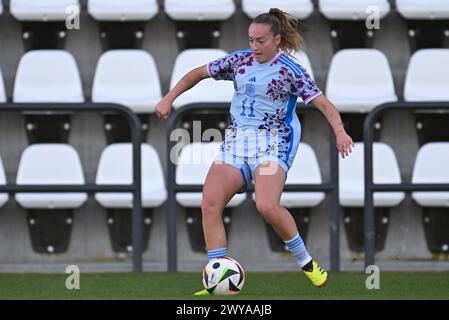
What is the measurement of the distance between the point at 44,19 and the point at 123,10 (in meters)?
0.57

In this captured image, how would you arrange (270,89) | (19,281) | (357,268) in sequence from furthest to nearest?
(357,268) < (19,281) < (270,89)

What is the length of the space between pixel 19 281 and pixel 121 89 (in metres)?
1.97

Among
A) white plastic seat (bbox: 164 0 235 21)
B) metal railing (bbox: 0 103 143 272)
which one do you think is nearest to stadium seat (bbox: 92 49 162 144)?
white plastic seat (bbox: 164 0 235 21)

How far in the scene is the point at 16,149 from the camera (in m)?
8.87

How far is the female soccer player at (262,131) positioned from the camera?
19.9ft

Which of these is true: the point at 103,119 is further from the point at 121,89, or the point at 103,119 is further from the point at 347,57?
the point at 347,57

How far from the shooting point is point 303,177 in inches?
327

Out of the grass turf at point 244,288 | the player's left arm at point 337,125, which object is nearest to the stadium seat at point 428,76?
the grass turf at point 244,288

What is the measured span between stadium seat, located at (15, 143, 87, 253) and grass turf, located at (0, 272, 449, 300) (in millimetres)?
899

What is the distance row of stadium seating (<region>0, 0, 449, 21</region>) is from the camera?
886 cm

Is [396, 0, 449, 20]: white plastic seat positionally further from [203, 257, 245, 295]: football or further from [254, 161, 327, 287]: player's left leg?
[203, 257, 245, 295]: football

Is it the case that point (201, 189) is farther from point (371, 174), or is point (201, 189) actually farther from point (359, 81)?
point (359, 81)

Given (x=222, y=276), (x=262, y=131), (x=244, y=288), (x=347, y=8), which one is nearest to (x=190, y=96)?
(x=347, y=8)
